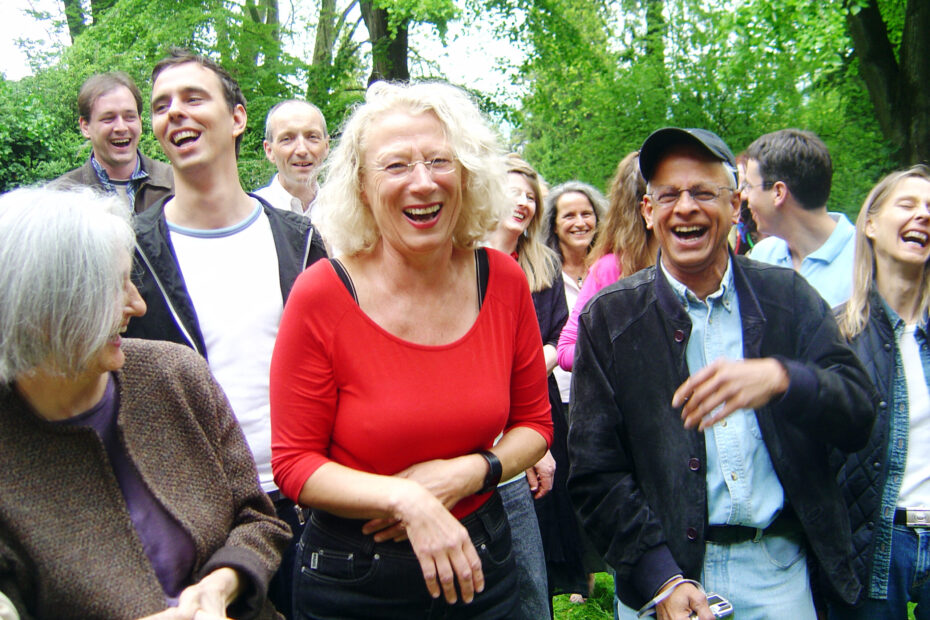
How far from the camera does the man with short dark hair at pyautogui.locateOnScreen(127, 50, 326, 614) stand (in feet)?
8.63

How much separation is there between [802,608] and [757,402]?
2.37 feet

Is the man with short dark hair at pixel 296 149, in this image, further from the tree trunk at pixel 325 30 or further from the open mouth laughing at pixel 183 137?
the tree trunk at pixel 325 30

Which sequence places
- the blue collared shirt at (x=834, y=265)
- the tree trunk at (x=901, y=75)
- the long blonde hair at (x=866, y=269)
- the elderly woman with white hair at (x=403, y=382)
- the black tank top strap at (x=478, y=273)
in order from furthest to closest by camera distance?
the tree trunk at (x=901, y=75) → the blue collared shirt at (x=834, y=265) → the long blonde hair at (x=866, y=269) → the black tank top strap at (x=478, y=273) → the elderly woman with white hair at (x=403, y=382)

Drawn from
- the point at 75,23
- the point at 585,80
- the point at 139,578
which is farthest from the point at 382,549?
the point at 75,23

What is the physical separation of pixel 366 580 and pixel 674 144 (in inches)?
60.9

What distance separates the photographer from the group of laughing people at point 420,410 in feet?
6.02

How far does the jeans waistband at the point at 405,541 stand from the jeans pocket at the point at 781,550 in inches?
29.8

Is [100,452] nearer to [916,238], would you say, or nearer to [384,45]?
[916,238]

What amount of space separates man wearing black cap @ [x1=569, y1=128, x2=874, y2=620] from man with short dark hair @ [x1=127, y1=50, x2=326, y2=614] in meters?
1.06

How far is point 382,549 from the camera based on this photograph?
2064 mm

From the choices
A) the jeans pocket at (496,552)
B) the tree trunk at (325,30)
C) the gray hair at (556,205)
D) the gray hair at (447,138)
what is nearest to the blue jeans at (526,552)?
the jeans pocket at (496,552)

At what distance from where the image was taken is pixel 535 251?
4199 millimetres

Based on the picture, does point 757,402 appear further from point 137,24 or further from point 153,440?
point 137,24

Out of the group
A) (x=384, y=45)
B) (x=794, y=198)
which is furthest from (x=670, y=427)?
(x=384, y=45)
